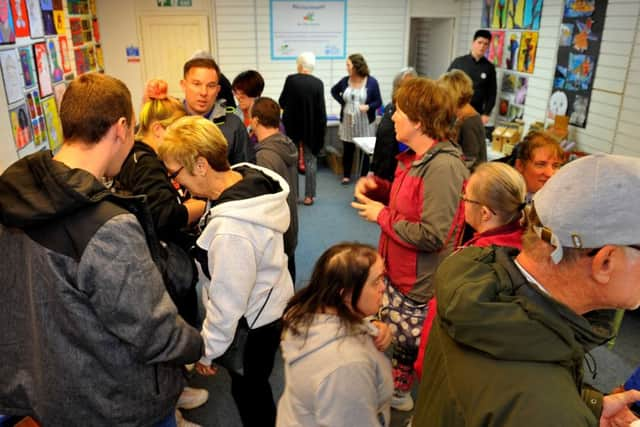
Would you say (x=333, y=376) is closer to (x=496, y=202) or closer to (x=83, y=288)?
(x=83, y=288)

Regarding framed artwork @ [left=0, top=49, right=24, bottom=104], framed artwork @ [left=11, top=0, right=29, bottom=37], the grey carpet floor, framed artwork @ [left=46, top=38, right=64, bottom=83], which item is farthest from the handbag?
framed artwork @ [left=46, top=38, right=64, bottom=83]

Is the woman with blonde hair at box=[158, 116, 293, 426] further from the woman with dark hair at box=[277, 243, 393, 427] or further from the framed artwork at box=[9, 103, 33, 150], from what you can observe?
the framed artwork at box=[9, 103, 33, 150]

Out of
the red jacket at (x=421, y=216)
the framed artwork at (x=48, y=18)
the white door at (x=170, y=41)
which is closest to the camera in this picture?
the red jacket at (x=421, y=216)

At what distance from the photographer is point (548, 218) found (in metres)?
0.99

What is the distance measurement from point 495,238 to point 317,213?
12.4 feet

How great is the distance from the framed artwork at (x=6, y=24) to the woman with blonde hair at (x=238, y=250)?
201 centimetres

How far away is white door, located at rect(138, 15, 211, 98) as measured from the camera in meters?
6.84

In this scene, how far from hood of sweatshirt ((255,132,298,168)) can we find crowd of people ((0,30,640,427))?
0.55m

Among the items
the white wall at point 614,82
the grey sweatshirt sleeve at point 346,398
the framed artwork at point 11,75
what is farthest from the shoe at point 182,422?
the white wall at point 614,82

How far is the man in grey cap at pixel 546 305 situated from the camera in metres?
0.87

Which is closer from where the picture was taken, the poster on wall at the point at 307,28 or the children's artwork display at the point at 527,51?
the children's artwork display at the point at 527,51

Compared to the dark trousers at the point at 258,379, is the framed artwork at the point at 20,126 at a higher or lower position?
higher

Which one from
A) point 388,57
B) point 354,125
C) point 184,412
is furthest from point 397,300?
point 388,57

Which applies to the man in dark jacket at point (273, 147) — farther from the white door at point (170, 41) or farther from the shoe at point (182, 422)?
the white door at point (170, 41)
